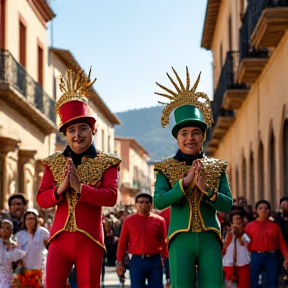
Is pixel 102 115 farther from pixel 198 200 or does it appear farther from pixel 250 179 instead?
pixel 198 200

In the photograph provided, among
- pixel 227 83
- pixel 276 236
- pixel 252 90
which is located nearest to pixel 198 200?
pixel 276 236

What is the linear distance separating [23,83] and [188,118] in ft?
67.3

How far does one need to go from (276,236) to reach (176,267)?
641 centimetres

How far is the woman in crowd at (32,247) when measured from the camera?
1146cm

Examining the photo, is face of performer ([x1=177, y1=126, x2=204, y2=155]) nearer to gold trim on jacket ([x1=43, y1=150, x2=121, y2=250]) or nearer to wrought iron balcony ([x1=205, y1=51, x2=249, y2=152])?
gold trim on jacket ([x1=43, y1=150, x2=121, y2=250])

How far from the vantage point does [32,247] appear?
1159 cm

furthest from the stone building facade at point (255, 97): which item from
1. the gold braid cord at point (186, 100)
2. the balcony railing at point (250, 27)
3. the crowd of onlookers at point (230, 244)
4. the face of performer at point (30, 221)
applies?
the gold braid cord at point (186, 100)

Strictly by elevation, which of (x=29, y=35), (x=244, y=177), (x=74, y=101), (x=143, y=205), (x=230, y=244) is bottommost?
(x=230, y=244)

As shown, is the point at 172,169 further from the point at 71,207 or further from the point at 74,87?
the point at 74,87

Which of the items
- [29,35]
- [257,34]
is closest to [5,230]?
[257,34]

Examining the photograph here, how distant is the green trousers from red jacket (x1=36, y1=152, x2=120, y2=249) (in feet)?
1.99

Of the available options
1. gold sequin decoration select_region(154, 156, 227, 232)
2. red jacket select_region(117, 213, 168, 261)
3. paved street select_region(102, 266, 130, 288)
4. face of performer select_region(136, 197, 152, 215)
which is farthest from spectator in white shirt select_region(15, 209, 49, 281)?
paved street select_region(102, 266, 130, 288)

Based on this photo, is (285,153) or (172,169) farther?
(285,153)

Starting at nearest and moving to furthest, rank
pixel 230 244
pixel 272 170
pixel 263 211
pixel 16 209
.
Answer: pixel 16 209, pixel 230 244, pixel 263 211, pixel 272 170
